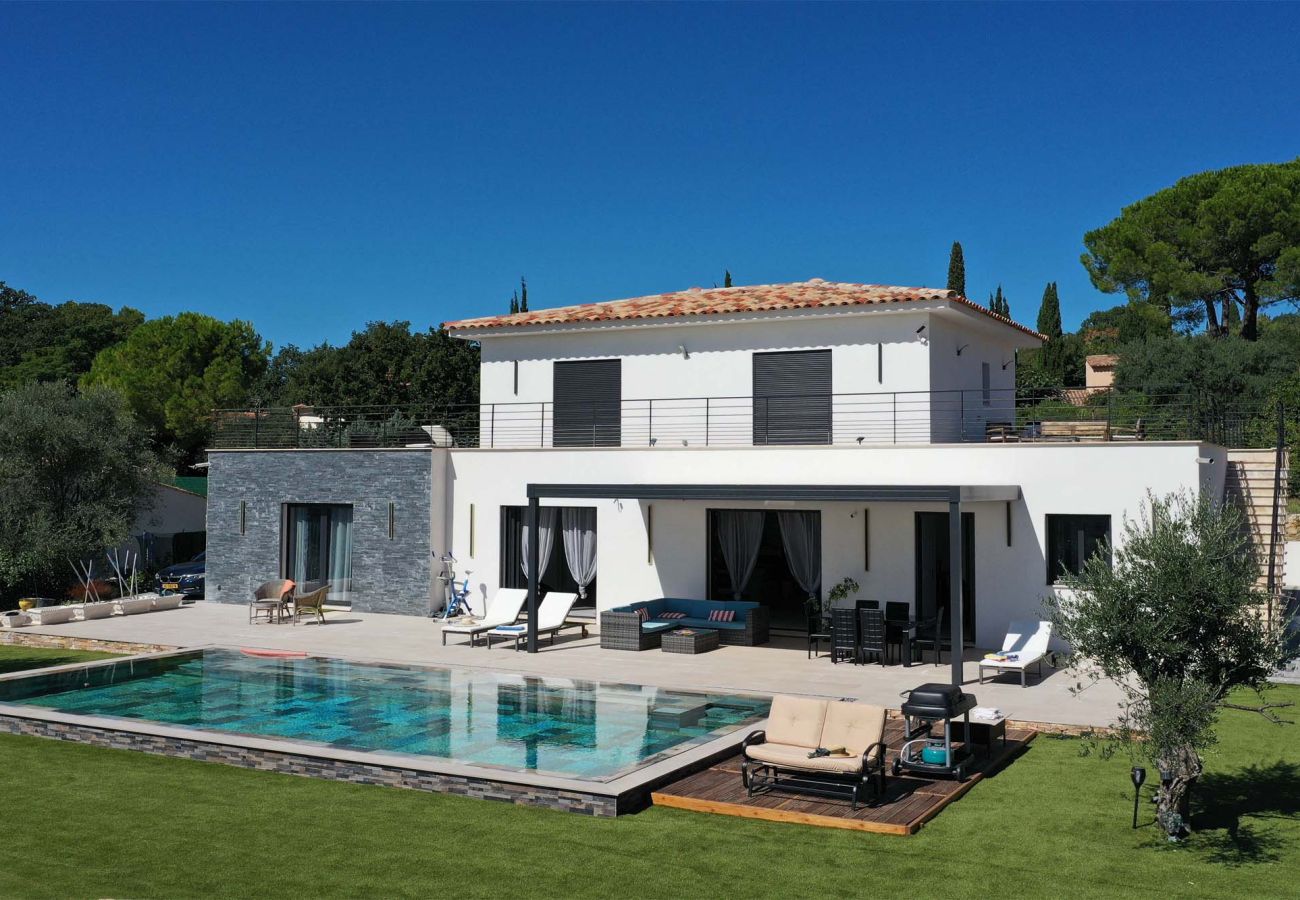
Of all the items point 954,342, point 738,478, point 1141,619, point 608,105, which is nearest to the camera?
point 1141,619

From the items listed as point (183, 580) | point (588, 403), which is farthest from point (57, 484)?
point (588, 403)

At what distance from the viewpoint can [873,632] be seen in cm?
1617

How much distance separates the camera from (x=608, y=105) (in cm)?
2625

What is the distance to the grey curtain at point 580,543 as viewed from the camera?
20.9 m

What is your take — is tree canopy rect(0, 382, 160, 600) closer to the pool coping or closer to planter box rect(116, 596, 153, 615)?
planter box rect(116, 596, 153, 615)

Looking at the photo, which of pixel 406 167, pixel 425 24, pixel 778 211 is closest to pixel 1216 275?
pixel 778 211

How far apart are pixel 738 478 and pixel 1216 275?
96.4 ft

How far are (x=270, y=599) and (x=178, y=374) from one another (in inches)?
1352

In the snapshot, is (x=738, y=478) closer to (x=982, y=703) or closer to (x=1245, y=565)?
(x=982, y=703)

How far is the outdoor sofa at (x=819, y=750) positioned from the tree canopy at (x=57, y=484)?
20.5 meters

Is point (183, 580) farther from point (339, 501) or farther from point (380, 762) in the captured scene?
point (380, 762)

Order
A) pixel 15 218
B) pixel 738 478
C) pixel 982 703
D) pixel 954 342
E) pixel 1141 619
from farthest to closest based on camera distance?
pixel 15 218 → pixel 954 342 → pixel 738 478 → pixel 982 703 → pixel 1141 619

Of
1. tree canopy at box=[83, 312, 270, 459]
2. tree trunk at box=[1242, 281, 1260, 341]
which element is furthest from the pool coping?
tree canopy at box=[83, 312, 270, 459]

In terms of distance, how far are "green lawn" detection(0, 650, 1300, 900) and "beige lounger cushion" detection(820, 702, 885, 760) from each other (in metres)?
0.90
